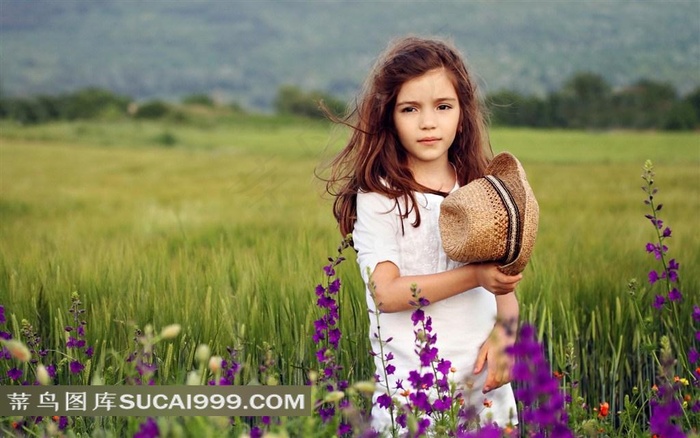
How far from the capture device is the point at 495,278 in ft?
6.50

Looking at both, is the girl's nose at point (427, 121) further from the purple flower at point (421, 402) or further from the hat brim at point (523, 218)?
the purple flower at point (421, 402)

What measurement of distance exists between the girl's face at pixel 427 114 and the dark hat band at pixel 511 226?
0.89ft

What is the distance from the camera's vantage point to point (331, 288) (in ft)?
6.91

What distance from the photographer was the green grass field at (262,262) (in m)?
2.58

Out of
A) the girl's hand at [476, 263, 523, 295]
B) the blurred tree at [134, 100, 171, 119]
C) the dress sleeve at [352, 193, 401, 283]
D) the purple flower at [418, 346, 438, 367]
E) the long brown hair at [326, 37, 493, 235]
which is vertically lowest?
the blurred tree at [134, 100, 171, 119]

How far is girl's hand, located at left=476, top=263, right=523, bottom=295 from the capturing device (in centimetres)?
197

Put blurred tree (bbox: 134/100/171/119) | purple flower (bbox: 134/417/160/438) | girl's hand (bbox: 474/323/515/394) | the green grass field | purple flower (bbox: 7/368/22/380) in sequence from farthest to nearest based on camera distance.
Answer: blurred tree (bbox: 134/100/171/119), the green grass field, purple flower (bbox: 7/368/22/380), girl's hand (bbox: 474/323/515/394), purple flower (bbox: 134/417/160/438)

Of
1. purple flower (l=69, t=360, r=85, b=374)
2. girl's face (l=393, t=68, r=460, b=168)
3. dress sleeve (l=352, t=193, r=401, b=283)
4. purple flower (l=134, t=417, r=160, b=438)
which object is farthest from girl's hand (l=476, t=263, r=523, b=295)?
purple flower (l=69, t=360, r=85, b=374)

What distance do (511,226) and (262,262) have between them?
1.37 meters

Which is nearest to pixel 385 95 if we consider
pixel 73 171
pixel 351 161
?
pixel 351 161

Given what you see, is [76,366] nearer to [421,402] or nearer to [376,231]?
[376,231]

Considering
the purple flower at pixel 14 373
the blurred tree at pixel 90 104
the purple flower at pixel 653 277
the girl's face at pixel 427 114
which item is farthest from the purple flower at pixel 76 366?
the blurred tree at pixel 90 104

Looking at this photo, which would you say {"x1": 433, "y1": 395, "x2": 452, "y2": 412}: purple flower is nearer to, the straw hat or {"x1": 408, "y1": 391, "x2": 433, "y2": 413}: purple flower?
{"x1": 408, "y1": 391, "x2": 433, "y2": 413}: purple flower

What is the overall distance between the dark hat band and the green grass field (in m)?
0.58
